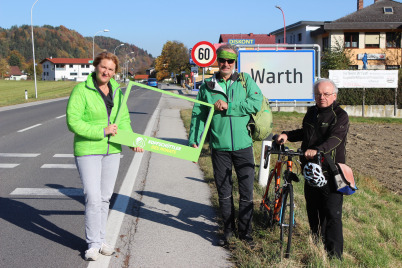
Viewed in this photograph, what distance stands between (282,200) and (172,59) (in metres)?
95.2

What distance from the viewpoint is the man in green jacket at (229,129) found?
4523mm

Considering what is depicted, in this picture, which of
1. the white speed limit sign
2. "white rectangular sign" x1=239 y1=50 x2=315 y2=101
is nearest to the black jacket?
"white rectangular sign" x1=239 y1=50 x2=315 y2=101

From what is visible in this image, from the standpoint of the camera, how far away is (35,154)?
10547 mm

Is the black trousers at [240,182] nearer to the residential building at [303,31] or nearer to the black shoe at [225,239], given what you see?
the black shoe at [225,239]

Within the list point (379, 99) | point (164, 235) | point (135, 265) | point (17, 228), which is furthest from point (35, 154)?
point (379, 99)

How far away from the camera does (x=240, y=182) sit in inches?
186

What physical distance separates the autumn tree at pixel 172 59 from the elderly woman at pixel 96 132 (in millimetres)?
84829

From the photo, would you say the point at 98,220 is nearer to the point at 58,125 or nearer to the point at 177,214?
the point at 177,214

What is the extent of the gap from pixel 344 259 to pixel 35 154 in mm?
8055

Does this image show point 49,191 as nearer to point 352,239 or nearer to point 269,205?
point 269,205

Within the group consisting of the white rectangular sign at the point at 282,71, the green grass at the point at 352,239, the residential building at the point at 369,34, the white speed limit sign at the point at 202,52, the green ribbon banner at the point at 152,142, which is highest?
the residential building at the point at 369,34

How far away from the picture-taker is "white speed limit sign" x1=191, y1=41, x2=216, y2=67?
12.4 meters

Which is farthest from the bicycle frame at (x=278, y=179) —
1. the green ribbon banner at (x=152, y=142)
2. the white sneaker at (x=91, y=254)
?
the white sneaker at (x=91, y=254)

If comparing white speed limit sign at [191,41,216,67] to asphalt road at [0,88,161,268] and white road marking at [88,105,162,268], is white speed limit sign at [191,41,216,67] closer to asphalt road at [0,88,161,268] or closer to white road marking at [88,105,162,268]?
asphalt road at [0,88,161,268]
